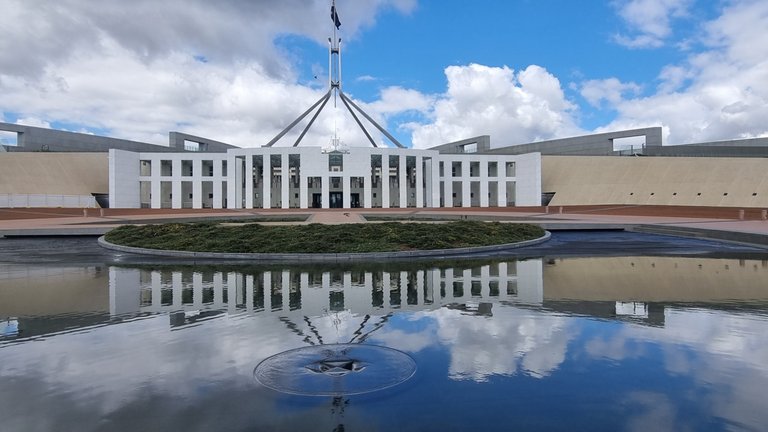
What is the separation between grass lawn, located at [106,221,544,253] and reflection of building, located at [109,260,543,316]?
3043 millimetres

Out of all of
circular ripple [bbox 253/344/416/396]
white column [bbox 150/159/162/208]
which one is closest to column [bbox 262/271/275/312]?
circular ripple [bbox 253/344/416/396]

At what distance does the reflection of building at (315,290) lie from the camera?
26.6 feet

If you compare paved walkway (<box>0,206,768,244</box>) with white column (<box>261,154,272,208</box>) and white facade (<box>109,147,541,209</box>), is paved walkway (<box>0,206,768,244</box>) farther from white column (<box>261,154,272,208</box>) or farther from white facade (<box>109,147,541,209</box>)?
white column (<box>261,154,272,208</box>)

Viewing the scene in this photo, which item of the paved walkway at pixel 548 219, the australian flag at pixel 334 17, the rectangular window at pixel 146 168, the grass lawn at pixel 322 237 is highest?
the australian flag at pixel 334 17

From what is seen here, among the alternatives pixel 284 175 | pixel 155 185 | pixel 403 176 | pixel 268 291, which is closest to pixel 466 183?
pixel 403 176

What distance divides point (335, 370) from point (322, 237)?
11140 mm

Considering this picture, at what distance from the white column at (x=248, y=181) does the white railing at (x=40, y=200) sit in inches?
596

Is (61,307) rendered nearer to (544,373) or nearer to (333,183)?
(544,373)

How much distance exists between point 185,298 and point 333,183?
1753 inches

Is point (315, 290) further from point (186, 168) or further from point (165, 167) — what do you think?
point (165, 167)

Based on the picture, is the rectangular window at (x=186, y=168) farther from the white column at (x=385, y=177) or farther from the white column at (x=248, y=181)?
the white column at (x=385, y=177)

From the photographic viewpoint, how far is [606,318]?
7102 millimetres

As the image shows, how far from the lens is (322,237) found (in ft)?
52.7

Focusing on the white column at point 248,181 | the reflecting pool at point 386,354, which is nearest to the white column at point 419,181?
the white column at point 248,181
